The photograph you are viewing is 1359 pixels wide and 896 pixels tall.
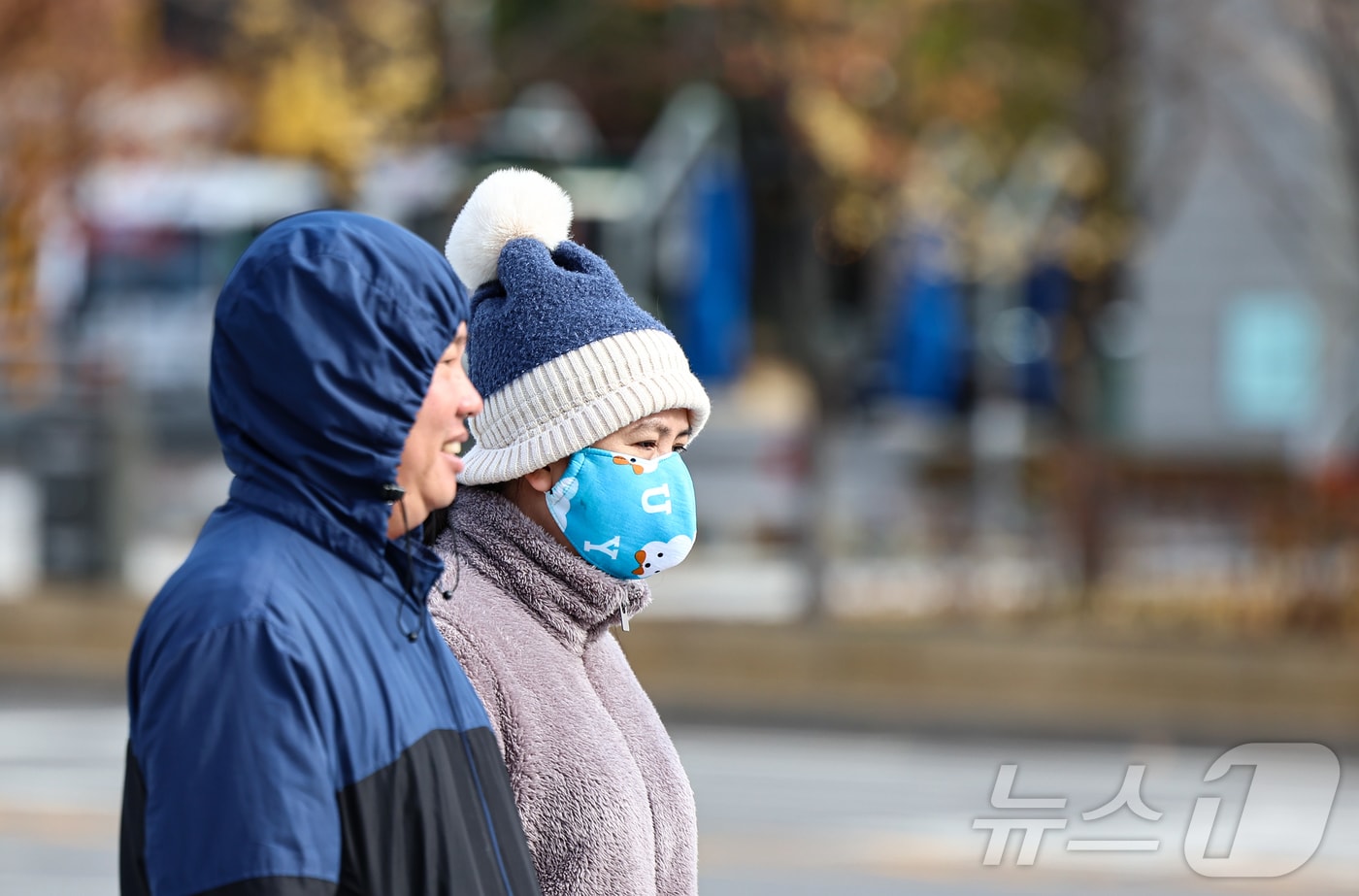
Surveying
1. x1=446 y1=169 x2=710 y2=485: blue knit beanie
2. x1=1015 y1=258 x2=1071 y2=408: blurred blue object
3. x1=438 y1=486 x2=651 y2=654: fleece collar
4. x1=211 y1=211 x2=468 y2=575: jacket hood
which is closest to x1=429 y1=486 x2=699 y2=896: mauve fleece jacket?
x1=438 y1=486 x2=651 y2=654: fleece collar

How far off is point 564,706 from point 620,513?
27 cm

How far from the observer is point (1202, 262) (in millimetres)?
24703

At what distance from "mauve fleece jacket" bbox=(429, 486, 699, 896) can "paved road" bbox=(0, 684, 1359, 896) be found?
5816 mm

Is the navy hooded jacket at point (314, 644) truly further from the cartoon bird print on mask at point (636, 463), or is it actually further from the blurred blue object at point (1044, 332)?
the blurred blue object at point (1044, 332)

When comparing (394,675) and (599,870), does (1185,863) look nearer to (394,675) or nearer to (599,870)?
(599,870)

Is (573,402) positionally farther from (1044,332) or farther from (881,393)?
(1044,332)

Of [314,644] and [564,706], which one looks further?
[564,706]

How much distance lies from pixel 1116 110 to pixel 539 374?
52.5 feet

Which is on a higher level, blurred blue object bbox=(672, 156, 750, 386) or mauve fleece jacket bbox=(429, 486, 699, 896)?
mauve fleece jacket bbox=(429, 486, 699, 896)

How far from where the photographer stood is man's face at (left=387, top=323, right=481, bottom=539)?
229cm

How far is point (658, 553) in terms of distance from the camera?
2.83 meters

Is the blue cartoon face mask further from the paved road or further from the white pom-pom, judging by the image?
the paved road

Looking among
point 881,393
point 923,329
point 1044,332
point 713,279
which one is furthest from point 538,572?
point 1044,332

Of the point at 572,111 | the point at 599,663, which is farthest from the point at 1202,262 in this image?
the point at 599,663
